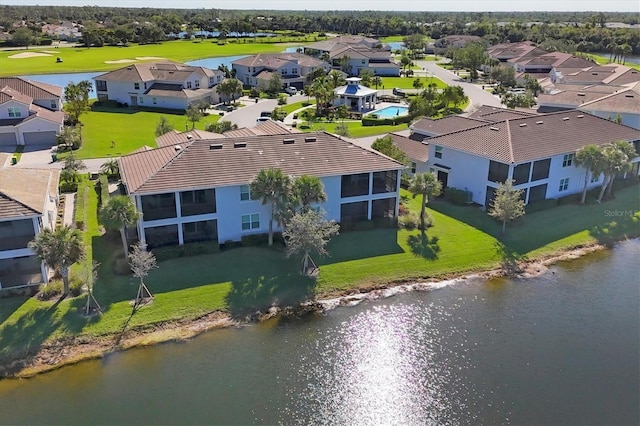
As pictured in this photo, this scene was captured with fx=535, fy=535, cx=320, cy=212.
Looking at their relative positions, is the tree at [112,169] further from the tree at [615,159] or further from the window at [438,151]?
the tree at [615,159]

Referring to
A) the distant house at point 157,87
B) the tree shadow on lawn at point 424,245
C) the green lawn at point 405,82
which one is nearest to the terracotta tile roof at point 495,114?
the tree shadow on lawn at point 424,245

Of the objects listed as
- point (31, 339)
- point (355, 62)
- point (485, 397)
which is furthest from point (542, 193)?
point (355, 62)

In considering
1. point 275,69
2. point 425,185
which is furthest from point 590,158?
point 275,69

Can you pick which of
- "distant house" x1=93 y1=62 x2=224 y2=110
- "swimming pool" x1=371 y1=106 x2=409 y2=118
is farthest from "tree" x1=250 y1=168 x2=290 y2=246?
"distant house" x1=93 y1=62 x2=224 y2=110

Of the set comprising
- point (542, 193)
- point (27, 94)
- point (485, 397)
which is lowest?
point (485, 397)

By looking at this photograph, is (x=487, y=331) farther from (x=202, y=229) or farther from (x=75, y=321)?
(x=75, y=321)
